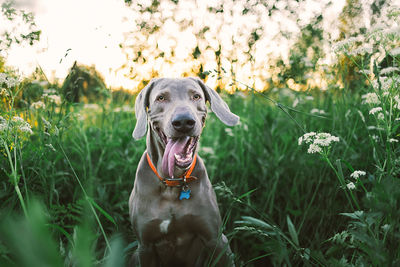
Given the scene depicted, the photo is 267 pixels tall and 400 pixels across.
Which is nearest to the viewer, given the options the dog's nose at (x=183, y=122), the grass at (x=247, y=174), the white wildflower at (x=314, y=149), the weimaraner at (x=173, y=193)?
the white wildflower at (x=314, y=149)

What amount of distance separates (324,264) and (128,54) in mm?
2465

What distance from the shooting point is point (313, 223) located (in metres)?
2.83

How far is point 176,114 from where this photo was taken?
2.14m

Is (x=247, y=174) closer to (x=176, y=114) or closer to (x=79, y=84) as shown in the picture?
(x=176, y=114)

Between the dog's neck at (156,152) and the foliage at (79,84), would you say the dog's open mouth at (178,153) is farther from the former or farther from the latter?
the foliage at (79,84)

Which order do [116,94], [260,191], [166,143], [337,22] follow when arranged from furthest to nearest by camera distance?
[116,94], [260,191], [337,22], [166,143]

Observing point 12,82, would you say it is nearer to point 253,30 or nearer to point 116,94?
point 116,94

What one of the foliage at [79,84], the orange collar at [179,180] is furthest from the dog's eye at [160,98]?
the foliage at [79,84]

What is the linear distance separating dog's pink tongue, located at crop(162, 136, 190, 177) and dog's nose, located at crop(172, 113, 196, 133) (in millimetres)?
133

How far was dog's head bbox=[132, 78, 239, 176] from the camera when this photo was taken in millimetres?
2145

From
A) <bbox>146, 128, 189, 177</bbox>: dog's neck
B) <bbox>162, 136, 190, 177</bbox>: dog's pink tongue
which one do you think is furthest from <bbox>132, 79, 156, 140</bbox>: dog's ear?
<bbox>162, 136, 190, 177</bbox>: dog's pink tongue

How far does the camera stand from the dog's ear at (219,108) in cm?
246

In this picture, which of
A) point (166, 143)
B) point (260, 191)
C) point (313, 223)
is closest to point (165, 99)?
point (166, 143)

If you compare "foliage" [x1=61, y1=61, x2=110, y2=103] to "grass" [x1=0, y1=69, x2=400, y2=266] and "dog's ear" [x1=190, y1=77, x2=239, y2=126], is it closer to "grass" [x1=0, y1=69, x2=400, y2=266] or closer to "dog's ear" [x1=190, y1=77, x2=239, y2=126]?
"grass" [x1=0, y1=69, x2=400, y2=266]
